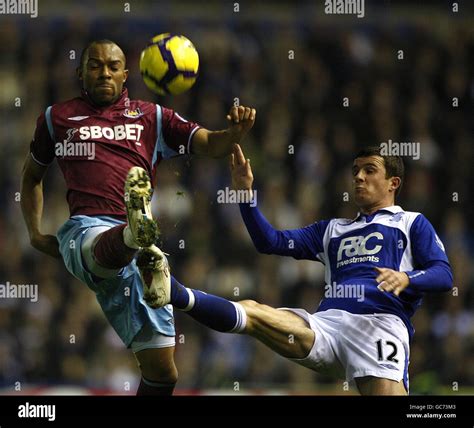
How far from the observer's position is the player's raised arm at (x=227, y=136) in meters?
6.84

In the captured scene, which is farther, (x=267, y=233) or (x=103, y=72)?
(x=267, y=233)

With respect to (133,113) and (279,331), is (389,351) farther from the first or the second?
(133,113)

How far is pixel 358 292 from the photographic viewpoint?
23.0 feet

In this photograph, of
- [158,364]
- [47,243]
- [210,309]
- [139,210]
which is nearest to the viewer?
[139,210]

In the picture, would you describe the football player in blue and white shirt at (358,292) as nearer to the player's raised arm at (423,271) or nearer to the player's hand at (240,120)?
the player's raised arm at (423,271)

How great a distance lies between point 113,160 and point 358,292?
1.76m

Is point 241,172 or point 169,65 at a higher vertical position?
point 169,65

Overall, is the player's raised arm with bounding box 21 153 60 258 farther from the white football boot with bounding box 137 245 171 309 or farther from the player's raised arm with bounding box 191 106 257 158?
the white football boot with bounding box 137 245 171 309

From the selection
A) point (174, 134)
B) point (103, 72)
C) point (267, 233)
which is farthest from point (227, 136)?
point (103, 72)

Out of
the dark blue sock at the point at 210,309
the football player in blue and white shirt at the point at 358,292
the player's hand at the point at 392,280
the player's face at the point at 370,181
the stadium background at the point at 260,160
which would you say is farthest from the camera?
the stadium background at the point at 260,160

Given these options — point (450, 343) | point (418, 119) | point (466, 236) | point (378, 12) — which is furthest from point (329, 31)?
point (450, 343)

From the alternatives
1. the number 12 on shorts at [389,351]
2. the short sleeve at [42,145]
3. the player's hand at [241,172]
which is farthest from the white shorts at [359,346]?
the short sleeve at [42,145]

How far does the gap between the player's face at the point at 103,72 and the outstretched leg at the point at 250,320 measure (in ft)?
4.54
